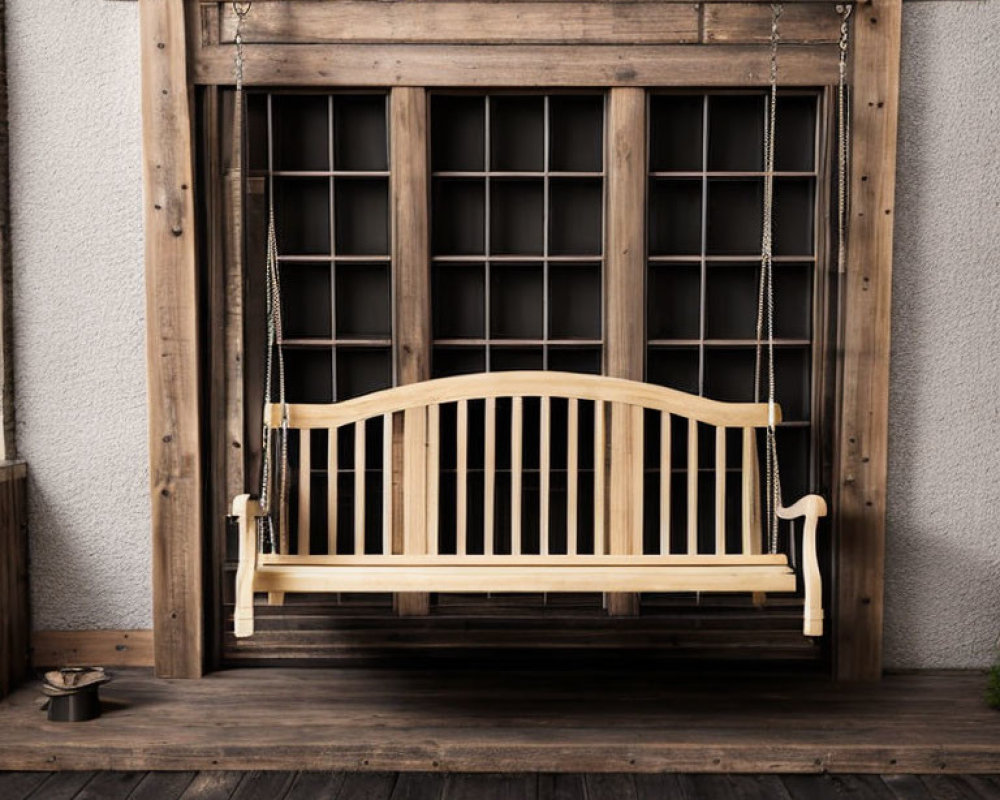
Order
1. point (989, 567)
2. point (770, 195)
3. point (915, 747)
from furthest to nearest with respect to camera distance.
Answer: point (989, 567), point (770, 195), point (915, 747)

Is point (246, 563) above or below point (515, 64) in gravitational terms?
below

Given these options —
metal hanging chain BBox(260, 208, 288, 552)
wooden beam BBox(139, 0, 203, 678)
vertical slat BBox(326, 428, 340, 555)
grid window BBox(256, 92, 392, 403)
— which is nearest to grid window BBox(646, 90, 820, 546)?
grid window BBox(256, 92, 392, 403)

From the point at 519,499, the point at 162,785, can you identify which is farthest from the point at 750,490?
the point at 162,785

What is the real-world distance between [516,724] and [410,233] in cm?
160

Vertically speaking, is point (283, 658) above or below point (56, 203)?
below

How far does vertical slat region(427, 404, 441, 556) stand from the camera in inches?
122

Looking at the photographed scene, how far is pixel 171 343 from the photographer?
3.25 m

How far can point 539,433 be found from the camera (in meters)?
3.40

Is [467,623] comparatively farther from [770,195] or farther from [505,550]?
[770,195]

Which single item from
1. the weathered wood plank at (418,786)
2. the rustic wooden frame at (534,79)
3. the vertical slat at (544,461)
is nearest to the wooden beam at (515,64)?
the rustic wooden frame at (534,79)

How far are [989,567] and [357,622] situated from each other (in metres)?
2.18

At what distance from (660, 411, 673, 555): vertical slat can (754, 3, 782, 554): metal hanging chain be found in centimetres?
32

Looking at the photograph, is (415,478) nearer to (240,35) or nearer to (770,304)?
(770,304)

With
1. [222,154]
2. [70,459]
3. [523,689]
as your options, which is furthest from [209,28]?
[523,689]
